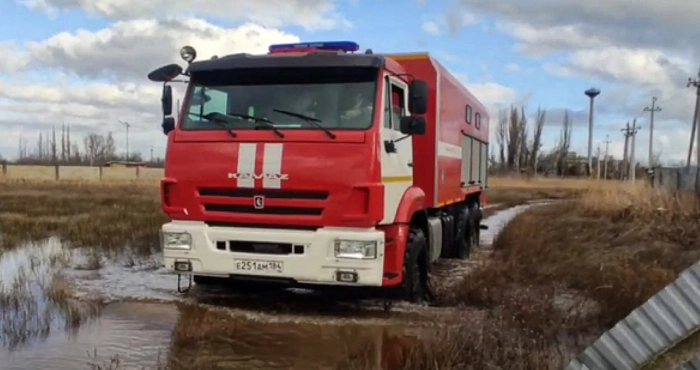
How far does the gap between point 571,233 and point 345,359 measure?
430 inches

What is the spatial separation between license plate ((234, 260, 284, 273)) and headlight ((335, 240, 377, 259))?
2.13 ft

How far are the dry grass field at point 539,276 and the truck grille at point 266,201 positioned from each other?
1194 millimetres

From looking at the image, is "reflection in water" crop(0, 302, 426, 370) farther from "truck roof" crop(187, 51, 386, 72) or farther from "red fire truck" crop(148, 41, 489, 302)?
"truck roof" crop(187, 51, 386, 72)

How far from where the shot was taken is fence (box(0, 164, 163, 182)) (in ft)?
209

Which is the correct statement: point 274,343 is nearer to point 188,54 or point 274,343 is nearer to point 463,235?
point 188,54

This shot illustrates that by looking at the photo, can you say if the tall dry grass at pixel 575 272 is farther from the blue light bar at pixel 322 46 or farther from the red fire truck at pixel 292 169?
the blue light bar at pixel 322 46

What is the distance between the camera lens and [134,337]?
7262 millimetres

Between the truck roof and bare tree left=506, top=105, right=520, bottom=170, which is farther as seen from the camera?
bare tree left=506, top=105, right=520, bottom=170

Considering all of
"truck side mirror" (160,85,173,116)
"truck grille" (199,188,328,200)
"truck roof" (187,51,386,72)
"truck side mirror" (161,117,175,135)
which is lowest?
"truck grille" (199,188,328,200)

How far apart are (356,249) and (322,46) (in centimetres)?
282

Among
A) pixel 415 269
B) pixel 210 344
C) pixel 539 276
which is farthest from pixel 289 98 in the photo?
pixel 539 276

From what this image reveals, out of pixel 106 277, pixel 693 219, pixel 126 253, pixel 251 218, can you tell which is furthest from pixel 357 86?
pixel 693 219

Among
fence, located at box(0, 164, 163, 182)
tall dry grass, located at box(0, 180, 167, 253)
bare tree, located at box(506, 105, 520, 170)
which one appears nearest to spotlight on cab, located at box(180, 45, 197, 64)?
tall dry grass, located at box(0, 180, 167, 253)

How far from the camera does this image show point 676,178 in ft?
67.9
